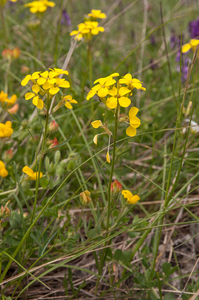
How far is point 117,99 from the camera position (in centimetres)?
104

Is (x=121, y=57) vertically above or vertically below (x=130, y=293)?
above

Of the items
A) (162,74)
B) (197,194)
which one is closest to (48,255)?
(197,194)

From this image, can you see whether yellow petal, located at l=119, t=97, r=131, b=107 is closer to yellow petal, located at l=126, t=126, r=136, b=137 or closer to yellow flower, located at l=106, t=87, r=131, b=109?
yellow flower, located at l=106, t=87, r=131, b=109

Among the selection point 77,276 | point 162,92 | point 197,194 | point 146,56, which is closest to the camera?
point 77,276

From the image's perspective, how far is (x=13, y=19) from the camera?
357 centimetres

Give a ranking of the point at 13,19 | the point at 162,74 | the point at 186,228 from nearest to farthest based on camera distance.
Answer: the point at 186,228, the point at 162,74, the point at 13,19

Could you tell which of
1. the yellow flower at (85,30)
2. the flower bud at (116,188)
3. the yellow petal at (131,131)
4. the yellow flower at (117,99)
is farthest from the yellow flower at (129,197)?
the yellow flower at (85,30)

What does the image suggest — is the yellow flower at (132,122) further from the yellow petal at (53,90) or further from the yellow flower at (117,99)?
the yellow petal at (53,90)

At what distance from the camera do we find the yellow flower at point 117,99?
1.02 meters

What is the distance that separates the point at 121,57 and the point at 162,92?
1.07 meters

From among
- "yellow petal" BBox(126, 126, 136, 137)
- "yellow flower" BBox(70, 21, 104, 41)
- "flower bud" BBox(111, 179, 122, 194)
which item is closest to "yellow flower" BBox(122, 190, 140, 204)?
"flower bud" BBox(111, 179, 122, 194)

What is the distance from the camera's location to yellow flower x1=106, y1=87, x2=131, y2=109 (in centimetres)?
102

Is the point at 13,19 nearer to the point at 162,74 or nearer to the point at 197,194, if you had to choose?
the point at 162,74

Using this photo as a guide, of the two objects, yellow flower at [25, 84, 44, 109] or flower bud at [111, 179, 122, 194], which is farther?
flower bud at [111, 179, 122, 194]
